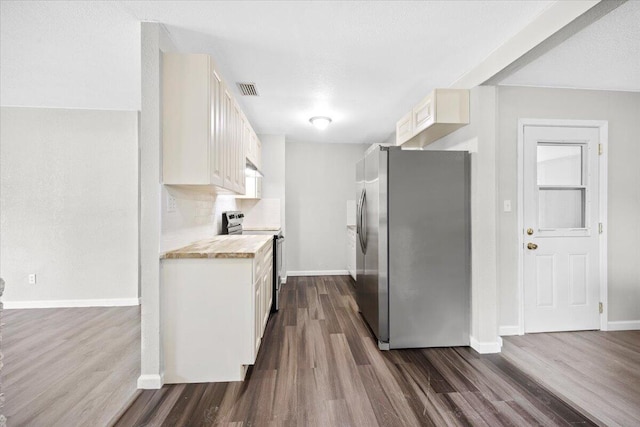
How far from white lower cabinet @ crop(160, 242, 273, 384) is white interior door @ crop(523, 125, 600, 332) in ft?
8.97

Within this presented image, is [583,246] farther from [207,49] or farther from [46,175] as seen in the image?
[46,175]

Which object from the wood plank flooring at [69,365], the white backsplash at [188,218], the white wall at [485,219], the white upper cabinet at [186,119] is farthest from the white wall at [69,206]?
the white wall at [485,219]

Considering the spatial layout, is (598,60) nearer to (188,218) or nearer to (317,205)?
(188,218)

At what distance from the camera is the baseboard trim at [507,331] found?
111 inches

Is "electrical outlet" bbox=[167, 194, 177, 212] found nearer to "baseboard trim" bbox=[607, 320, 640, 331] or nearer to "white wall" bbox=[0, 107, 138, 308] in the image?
"white wall" bbox=[0, 107, 138, 308]

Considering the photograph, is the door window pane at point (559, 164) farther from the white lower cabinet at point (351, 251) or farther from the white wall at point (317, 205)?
the white wall at point (317, 205)

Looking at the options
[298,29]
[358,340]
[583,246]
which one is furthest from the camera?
[583,246]

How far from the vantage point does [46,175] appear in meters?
3.55

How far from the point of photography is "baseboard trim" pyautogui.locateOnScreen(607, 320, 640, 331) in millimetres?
2930

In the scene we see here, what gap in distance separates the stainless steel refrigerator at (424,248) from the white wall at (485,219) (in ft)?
0.36

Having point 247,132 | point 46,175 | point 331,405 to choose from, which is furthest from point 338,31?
point 46,175

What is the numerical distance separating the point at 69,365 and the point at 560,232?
15.1ft

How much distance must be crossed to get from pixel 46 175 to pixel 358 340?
166 inches

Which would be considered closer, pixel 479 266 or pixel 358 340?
pixel 479 266
